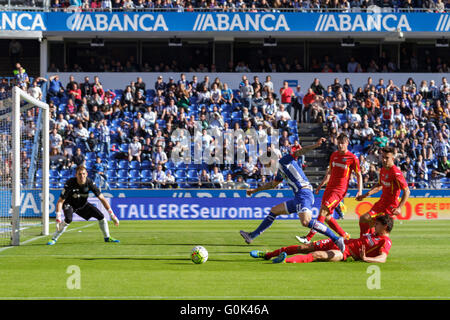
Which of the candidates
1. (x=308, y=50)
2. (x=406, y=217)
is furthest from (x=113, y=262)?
(x=308, y=50)

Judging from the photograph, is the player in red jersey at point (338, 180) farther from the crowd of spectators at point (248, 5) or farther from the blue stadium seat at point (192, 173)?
the crowd of spectators at point (248, 5)

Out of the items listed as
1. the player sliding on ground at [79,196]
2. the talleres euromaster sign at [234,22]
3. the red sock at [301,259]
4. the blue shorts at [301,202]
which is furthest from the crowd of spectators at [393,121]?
the red sock at [301,259]

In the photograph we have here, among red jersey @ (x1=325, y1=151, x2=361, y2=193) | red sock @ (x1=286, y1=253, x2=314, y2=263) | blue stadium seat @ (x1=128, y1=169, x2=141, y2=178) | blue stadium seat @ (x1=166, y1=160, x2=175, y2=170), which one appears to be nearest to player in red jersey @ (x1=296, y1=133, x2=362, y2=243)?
red jersey @ (x1=325, y1=151, x2=361, y2=193)

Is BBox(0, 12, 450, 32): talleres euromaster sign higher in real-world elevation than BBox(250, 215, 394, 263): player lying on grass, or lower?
higher

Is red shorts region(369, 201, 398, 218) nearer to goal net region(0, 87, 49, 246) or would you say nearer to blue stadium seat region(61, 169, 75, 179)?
goal net region(0, 87, 49, 246)

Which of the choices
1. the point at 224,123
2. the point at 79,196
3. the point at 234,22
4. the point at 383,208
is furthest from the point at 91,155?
the point at 383,208

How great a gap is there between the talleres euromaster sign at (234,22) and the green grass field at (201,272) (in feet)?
67.2

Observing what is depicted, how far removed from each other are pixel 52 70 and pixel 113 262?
2691cm

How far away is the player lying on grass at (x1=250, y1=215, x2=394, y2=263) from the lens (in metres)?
12.3

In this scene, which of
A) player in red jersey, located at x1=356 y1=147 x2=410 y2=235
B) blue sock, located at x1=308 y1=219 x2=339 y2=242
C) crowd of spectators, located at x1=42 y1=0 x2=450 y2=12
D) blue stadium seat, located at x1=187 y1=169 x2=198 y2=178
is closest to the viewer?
Result: blue sock, located at x1=308 y1=219 x2=339 y2=242

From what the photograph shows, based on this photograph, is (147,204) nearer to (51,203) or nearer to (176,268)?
(51,203)

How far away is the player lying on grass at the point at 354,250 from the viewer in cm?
1227

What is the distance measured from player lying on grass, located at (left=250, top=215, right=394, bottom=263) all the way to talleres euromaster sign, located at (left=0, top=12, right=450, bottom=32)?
25.6 m

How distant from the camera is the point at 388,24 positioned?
122 ft
